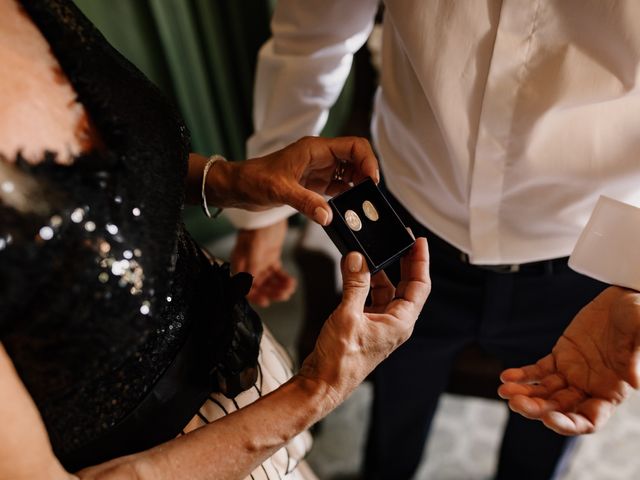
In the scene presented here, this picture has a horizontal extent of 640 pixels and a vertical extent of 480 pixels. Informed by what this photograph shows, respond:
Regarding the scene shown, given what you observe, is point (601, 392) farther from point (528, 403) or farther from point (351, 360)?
point (351, 360)

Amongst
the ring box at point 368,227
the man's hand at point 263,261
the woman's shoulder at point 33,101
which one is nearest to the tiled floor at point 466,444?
the man's hand at point 263,261

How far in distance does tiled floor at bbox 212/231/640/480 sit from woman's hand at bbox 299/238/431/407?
102cm

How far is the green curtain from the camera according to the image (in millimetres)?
1614

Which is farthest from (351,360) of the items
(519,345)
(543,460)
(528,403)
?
(543,460)

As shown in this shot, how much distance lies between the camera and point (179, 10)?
5.41 ft

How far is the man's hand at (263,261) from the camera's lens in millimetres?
1110

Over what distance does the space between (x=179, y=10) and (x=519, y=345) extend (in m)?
1.27

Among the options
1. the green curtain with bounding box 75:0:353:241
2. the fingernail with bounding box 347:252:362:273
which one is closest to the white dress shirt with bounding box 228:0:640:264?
the fingernail with bounding box 347:252:362:273

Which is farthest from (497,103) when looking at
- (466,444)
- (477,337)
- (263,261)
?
(466,444)

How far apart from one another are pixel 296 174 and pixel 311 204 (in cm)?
8

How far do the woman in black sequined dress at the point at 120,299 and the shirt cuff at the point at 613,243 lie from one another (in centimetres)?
24

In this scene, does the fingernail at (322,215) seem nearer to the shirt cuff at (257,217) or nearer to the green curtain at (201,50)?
the shirt cuff at (257,217)

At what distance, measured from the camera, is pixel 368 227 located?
73cm

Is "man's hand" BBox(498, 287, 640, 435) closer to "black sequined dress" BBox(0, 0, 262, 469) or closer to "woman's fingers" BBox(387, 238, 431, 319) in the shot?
"woman's fingers" BBox(387, 238, 431, 319)
